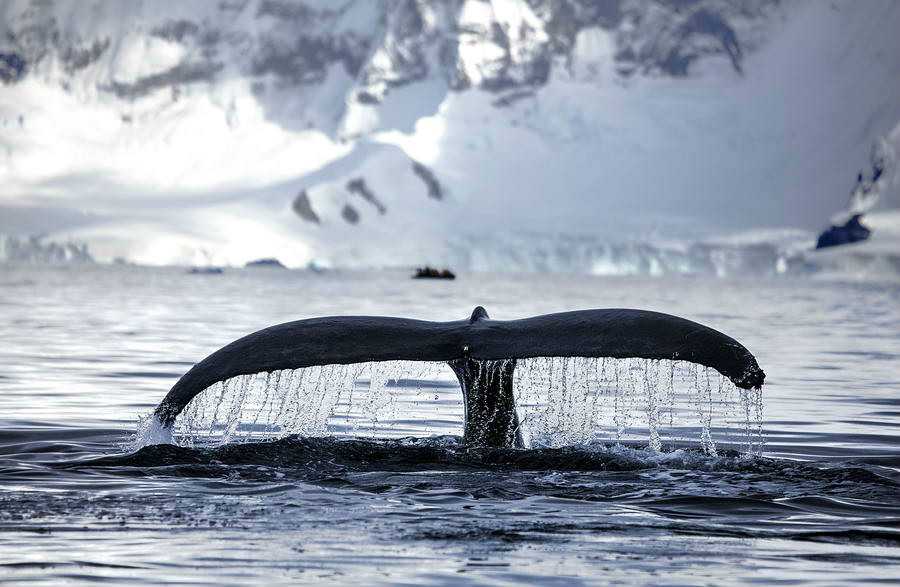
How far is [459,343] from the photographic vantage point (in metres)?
7.81

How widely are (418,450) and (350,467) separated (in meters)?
0.85

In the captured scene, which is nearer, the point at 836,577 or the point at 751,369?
the point at 836,577

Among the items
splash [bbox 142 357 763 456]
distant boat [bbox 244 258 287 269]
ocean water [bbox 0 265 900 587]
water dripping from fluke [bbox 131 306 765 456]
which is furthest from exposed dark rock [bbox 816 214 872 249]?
water dripping from fluke [bbox 131 306 765 456]

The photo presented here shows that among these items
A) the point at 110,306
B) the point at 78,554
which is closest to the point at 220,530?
the point at 78,554

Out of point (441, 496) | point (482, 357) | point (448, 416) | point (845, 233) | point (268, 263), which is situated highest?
point (845, 233)

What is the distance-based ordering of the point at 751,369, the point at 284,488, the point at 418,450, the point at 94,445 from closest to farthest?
the point at 751,369 < the point at 284,488 < the point at 418,450 < the point at 94,445

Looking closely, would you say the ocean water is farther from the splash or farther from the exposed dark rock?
the exposed dark rock

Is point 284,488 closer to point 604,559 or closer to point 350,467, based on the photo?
point 350,467

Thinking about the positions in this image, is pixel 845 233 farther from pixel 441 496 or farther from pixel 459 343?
pixel 441 496

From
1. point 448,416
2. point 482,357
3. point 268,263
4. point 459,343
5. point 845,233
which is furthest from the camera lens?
point 845,233

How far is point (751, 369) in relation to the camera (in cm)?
681

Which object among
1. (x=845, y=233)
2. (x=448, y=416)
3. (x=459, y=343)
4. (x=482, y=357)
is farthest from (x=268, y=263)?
(x=482, y=357)

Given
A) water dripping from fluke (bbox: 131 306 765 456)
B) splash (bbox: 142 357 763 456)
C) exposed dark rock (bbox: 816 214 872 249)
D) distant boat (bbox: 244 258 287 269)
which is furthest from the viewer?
exposed dark rock (bbox: 816 214 872 249)

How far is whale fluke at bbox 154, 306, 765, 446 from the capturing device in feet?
23.7
